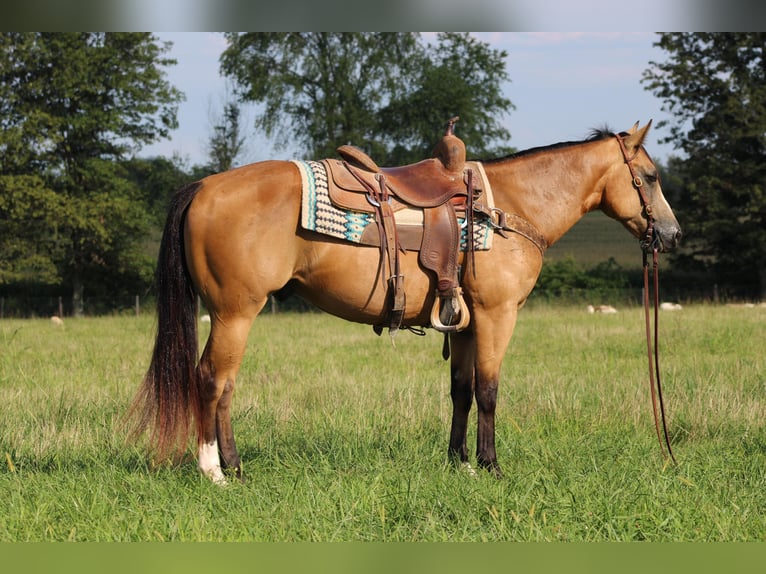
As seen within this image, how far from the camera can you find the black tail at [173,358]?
16.9ft

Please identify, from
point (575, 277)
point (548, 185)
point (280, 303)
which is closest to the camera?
point (548, 185)

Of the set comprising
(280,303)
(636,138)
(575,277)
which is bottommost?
(280,303)

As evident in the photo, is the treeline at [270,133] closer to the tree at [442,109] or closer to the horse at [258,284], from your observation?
the tree at [442,109]

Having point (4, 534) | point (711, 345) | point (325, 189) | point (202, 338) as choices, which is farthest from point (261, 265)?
point (202, 338)

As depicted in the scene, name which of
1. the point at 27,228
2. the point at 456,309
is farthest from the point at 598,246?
the point at 456,309

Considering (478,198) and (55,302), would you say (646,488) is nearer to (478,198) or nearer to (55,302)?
(478,198)

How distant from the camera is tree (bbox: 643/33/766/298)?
1164 inches

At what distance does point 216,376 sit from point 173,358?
0.36 meters

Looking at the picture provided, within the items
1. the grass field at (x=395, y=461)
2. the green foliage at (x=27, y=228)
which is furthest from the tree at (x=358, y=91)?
the grass field at (x=395, y=461)

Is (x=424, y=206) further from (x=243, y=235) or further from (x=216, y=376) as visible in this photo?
(x=216, y=376)

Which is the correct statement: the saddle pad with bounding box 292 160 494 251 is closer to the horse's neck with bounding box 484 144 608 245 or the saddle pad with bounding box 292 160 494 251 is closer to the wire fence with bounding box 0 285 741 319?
the horse's neck with bounding box 484 144 608 245

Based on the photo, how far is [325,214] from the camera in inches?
198

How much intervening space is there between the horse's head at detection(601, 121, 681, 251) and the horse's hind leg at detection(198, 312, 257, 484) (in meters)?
2.87

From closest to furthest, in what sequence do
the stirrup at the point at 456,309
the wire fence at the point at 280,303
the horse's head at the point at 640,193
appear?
the stirrup at the point at 456,309, the horse's head at the point at 640,193, the wire fence at the point at 280,303
